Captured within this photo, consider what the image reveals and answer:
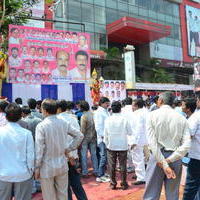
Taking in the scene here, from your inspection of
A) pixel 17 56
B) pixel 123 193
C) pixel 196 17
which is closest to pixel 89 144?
pixel 123 193

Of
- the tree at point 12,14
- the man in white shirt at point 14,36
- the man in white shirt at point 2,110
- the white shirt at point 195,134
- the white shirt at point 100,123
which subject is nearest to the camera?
the white shirt at point 195,134

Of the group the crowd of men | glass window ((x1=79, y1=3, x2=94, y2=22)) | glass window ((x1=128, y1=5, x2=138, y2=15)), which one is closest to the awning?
glass window ((x1=79, y1=3, x2=94, y2=22))

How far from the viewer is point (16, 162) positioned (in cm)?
267

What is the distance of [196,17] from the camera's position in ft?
106

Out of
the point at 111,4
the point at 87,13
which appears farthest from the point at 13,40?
the point at 111,4

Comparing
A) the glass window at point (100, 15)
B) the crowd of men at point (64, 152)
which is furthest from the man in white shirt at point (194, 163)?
the glass window at point (100, 15)

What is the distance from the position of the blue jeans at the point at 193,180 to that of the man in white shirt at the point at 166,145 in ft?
0.99

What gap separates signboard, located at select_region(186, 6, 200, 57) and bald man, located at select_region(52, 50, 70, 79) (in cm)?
2571

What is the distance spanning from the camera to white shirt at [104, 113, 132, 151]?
15.0ft

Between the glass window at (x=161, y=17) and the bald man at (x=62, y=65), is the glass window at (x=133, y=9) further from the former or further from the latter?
the bald man at (x=62, y=65)

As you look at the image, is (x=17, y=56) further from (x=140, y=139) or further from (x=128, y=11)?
(x=128, y=11)

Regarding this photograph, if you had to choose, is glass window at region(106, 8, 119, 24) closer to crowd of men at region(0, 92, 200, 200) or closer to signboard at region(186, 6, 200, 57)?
signboard at region(186, 6, 200, 57)

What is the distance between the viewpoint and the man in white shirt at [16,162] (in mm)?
2645

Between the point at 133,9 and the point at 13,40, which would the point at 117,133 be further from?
the point at 133,9
